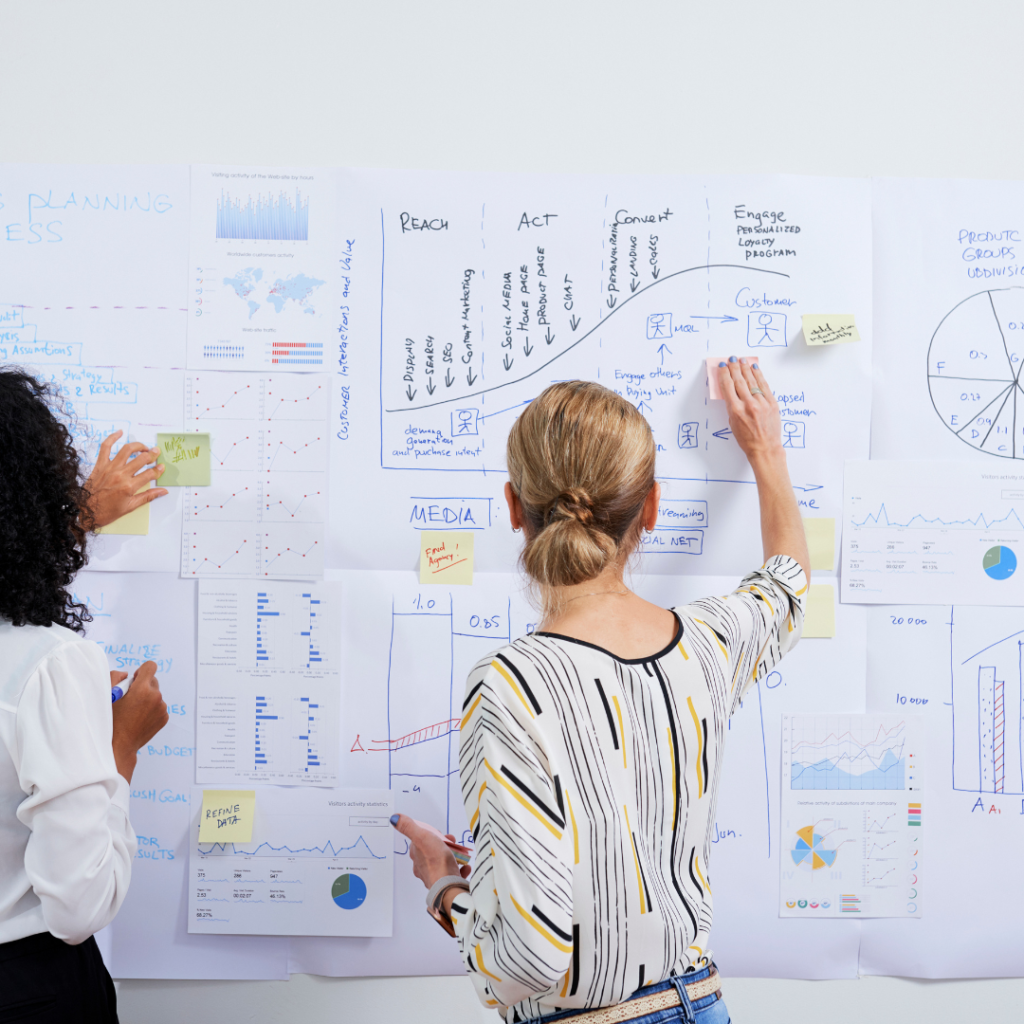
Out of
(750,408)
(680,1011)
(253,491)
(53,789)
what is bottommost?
(680,1011)

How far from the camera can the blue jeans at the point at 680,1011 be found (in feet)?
2.76

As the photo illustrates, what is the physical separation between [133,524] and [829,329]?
1299 mm

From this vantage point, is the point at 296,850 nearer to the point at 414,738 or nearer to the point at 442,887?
the point at 414,738

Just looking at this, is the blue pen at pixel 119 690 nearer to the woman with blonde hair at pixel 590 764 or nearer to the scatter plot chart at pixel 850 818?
the woman with blonde hair at pixel 590 764

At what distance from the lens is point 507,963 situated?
78 centimetres

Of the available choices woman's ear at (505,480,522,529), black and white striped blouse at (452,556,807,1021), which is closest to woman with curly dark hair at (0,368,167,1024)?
black and white striped blouse at (452,556,807,1021)

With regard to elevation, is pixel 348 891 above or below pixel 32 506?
below

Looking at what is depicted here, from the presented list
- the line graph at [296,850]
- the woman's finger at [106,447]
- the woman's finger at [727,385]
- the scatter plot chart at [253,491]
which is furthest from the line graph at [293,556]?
the woman's finger at [727,385]

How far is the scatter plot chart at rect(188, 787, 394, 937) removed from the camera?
1.38 metres

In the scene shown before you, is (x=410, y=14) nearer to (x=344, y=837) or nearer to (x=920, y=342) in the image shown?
(x=920, y=342)

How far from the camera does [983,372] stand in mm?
1408

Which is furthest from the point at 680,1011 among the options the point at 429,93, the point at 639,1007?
the point at 429,93

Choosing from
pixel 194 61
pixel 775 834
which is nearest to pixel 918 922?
pixel 775 834

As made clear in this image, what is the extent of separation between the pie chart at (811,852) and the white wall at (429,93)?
659 mm
